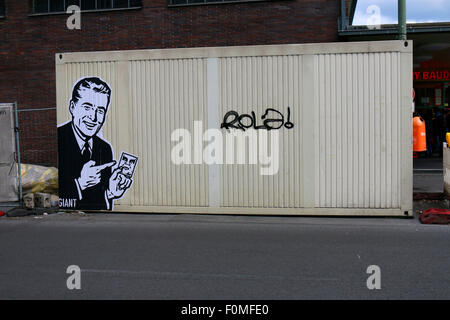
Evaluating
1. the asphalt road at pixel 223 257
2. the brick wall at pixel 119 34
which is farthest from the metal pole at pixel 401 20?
the brick wall at pixel 119 34

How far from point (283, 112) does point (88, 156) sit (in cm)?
407

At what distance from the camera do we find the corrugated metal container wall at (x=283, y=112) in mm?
9625

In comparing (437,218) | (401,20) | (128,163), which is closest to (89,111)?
(128,163)

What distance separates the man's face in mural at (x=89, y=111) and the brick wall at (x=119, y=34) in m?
7.08

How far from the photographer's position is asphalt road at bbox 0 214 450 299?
17.7 feet

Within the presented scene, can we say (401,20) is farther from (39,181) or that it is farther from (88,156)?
(39,181)

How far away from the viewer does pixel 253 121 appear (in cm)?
998

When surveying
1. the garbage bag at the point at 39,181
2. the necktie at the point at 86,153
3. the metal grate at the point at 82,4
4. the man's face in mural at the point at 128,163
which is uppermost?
the metal grate at the point at 82,4

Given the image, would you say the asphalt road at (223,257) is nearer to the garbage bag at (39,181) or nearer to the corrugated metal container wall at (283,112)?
the corrugated metal container wall at (283,112)

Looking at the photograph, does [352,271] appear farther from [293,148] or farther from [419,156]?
[419,156]

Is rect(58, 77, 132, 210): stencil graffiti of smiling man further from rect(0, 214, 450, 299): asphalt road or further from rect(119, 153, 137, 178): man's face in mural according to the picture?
rect(0, 214, 450, 299): asphalt road

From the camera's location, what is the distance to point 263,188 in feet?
32.8

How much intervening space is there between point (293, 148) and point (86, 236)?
4.11 m
